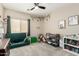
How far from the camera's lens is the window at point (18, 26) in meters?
1.82

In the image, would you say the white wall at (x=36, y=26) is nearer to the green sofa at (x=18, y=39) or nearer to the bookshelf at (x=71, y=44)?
the green sofa at (x=18, y=39)

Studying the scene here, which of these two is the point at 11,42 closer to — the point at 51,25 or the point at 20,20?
the point at 20,20

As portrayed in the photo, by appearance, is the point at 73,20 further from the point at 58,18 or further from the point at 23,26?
the point at 23,26

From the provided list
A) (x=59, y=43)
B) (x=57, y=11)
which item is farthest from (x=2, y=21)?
(x=59, y=43)

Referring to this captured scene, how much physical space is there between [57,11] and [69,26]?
586 millimetres

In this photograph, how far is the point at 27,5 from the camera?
188 cm

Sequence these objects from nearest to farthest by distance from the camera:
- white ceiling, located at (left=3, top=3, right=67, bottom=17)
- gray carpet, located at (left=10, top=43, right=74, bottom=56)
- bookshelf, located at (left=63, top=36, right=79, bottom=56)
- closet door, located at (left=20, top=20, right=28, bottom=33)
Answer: white ceiling, located at (left=3, top=3, right=67, bottom=17) → closet door, located at (left=20, top=20, right=28, bottom=33) → gray carpet, located at (left=10, top=43, right=74, bottom=56) → bookshelf, located at (left=63, top=36, right=79, bottom=56)

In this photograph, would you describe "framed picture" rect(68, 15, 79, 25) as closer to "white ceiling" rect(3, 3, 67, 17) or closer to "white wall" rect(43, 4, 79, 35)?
"white wall" rect(43, 4, 79, 35)

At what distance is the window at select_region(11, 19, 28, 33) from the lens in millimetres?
1819

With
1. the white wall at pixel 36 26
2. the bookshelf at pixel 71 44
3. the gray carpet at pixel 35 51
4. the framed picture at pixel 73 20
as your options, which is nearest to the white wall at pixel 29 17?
the white wall at pixel 36 26

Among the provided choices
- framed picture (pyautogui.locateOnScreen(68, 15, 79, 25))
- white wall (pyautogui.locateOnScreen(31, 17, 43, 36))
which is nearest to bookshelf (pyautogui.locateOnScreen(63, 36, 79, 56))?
framed picture (pyautogui.locateOnScreen(68, 15, 79, 25))

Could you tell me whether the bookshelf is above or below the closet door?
below

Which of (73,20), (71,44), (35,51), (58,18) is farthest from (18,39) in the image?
(71,44)

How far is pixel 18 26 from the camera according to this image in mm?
1873
